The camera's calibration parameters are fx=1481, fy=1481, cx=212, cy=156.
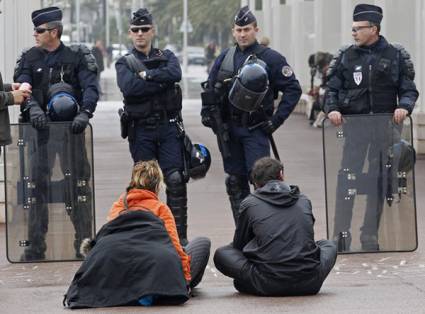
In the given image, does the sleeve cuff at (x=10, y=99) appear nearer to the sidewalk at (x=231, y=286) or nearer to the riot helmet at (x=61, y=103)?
the riot helmet at (x=61, y=103)

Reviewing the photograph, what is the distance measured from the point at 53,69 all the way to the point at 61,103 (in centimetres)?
36

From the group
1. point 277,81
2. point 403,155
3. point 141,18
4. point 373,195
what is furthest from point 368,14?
point 141,18

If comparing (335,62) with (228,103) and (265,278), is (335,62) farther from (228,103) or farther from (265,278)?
(265,278)

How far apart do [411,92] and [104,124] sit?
61.2ft

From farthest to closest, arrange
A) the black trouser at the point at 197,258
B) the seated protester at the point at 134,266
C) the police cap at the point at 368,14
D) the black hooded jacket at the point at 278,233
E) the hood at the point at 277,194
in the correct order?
1. the police cap at the point at 368,14
2. the black trouser at the point at 197,258
3. the hood at the point at 277,194
4. the black hooded jacket at the point at 278,233
5. the seated protester at the point at 134,266

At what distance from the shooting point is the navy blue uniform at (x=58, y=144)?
37.9 feet

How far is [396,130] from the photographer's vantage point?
1156cm

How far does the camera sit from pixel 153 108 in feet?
38.0

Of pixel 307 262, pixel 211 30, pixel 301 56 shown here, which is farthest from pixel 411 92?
pixel 211 30

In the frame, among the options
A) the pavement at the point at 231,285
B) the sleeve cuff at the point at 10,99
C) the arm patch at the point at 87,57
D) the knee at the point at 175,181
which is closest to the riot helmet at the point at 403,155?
the pavement at the point at 231,285

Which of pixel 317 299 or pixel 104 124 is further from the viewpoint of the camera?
pixel 104 124

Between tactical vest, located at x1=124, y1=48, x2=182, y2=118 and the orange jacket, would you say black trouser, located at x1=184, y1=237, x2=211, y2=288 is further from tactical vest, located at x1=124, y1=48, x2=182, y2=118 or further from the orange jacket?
tactical vest, located at x1=124, y1=48, x2=182, y2=118

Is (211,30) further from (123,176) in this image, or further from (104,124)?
(123,176)

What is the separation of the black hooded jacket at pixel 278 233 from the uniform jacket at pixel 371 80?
202 centimetres
